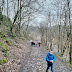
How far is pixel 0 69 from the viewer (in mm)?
4613

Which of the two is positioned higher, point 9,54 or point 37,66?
point 9,54

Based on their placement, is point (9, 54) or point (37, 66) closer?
point (37, 66)

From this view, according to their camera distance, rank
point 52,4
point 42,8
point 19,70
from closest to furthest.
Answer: point 19,70 < point 42,8 < point 52,4

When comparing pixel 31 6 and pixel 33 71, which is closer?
pixel 33 71

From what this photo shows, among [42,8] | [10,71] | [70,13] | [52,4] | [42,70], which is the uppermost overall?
[52,4]

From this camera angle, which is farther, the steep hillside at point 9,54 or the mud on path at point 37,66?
the mud on path at point 37,66

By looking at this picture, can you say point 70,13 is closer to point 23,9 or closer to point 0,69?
point 23,9

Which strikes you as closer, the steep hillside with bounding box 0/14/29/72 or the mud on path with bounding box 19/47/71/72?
the steep hillside with bounding box 0/14/29/72

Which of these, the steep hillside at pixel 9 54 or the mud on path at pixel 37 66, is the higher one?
the steep hillside at pixel 9 54

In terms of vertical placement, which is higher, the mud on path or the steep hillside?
the steep hillside

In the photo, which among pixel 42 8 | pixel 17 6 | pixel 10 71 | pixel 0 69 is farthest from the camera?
pixel 17 6

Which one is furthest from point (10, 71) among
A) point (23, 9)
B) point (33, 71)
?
point (23, 9)

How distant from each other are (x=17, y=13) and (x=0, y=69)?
9.77 metres

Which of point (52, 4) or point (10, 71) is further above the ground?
point (52, 4)
